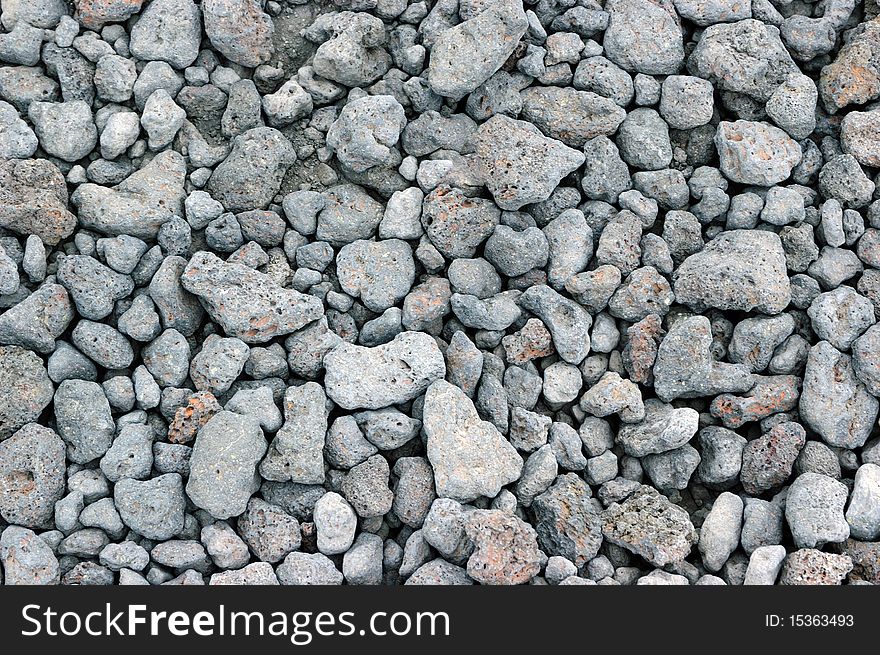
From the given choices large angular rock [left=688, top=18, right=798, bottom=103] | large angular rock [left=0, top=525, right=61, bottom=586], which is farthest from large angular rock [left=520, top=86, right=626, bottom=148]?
large angular rock [left=0, top=525, right=61, bottom=586]

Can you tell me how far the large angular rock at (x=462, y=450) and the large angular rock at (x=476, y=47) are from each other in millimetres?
1124

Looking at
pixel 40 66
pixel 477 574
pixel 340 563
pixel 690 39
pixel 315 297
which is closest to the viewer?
pixel 477 574

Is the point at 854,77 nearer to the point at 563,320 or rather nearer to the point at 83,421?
the point at 563,320

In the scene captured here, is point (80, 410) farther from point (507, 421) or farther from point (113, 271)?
point (507, 421)

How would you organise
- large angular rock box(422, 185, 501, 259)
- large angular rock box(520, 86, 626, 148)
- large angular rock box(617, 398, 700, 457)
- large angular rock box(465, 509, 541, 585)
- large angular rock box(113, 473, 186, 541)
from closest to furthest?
large angular rock box(465, 509, 541, 585)
large angular rock box(113, 473, 186, 541)
large angular rock box(617, 398, 700, 457)
large angular rock box(422, 185, 501, 259)
large angular rock box(520, 86, 626, 148)

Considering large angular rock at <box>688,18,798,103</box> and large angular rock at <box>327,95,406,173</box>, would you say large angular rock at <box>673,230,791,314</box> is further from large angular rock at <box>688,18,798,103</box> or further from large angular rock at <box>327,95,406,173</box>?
large angular rock at <box>327,95,406,173</box>

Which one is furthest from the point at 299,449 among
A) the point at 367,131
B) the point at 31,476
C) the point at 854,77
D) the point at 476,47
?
the point at 854,77

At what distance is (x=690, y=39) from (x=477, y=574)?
2.25 meters

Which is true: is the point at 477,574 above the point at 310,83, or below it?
below

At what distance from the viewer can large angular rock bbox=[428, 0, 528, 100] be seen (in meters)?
3.12

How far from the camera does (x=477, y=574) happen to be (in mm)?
2635

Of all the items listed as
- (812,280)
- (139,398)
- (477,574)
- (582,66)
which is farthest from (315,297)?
(812,280)

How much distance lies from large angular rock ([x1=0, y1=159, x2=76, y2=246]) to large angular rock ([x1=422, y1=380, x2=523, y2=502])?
4.67 feet

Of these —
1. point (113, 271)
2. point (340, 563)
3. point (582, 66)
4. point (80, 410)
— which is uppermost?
point (582, 66)
